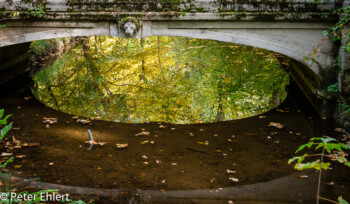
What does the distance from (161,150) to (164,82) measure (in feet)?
15.2

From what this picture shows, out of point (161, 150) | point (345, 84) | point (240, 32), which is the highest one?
point (240, 32)

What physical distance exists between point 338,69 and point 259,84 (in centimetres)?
349

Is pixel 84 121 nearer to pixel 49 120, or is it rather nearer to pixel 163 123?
pixel 49 120

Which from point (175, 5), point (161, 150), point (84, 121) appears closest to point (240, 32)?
point (175, 5)

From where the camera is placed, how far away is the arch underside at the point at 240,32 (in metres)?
7.47

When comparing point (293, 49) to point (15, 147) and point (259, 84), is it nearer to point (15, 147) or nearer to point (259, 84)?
point (259, 84)

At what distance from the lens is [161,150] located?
6.57 m

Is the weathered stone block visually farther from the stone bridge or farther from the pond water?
the pond water

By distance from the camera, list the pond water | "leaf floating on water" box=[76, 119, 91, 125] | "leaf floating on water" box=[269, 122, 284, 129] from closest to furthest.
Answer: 1. the pond water
2. "leaf floating on water" box=[269, 122, 284, 129]
3. "leaf floating on water" box=[76, 119, 91, 125]

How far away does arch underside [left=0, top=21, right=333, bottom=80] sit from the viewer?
7.47 metres

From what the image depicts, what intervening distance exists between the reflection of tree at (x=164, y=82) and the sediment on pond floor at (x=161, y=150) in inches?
27.6

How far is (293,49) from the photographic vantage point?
24.9 ft

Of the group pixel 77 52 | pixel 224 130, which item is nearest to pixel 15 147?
pixel 224 130

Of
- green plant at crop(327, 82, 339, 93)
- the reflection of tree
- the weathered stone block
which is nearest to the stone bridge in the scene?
green plant at crop(327, 82, 339, 93)
